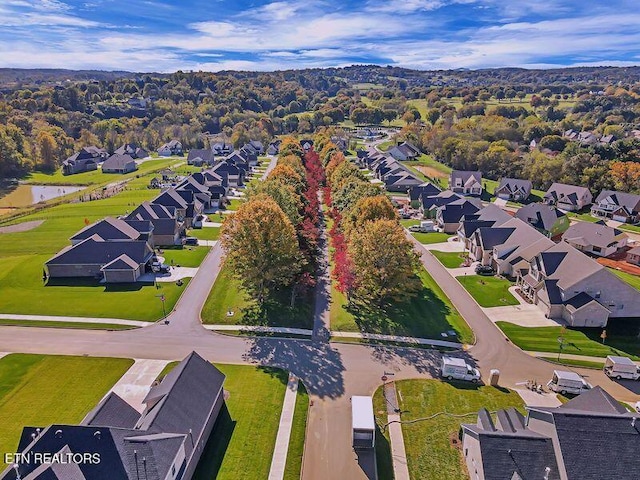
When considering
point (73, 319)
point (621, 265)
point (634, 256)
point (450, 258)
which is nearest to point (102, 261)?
point (73, 319)

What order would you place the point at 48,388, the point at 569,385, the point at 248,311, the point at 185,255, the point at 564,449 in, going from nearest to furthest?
the point at 564,449
the point at 48,388
the point at 569,385
the point at 248,311
the point at 185,255

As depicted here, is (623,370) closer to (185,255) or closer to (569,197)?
(185,255)

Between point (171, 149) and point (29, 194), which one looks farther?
point (171, 149)

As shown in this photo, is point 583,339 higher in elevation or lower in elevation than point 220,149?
lower

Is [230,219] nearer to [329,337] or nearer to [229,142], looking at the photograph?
[329,337]

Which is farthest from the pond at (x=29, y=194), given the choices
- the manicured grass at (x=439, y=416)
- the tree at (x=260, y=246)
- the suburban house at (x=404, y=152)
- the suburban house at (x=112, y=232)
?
the suburban house at (x=404, y=152)
